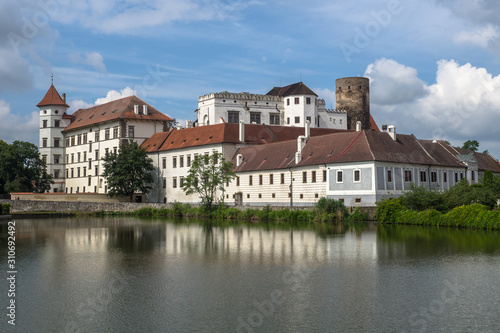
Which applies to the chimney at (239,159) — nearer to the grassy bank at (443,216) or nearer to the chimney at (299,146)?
the chimney at (299,146)

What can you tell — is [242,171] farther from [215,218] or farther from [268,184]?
[215,218]

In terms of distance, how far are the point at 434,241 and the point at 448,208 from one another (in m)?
15.6

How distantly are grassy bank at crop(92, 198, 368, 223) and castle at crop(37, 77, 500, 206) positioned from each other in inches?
122

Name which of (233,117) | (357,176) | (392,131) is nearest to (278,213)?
(357,176)

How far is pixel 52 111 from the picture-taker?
91.0 meters

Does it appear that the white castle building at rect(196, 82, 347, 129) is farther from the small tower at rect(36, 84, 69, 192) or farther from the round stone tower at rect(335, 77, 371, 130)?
the small tower at rect(36, 84, 69, 192)

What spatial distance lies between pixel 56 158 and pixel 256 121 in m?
31.0

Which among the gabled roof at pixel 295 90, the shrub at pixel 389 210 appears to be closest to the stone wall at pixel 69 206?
the shrub at pixel 389 210

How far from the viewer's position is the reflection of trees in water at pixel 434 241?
931 inches

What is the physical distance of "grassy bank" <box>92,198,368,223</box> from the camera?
44750mm

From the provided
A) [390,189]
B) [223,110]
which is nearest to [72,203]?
[223,110]

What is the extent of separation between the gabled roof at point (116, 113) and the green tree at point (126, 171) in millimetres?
10193

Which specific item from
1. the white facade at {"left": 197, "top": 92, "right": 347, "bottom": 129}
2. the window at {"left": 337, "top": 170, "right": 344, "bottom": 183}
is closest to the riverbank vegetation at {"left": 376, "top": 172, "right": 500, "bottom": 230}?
the window at {"left": 337, "top": 170, "right": 344, "bottom": 183}

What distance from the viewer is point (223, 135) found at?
66.0 metres
